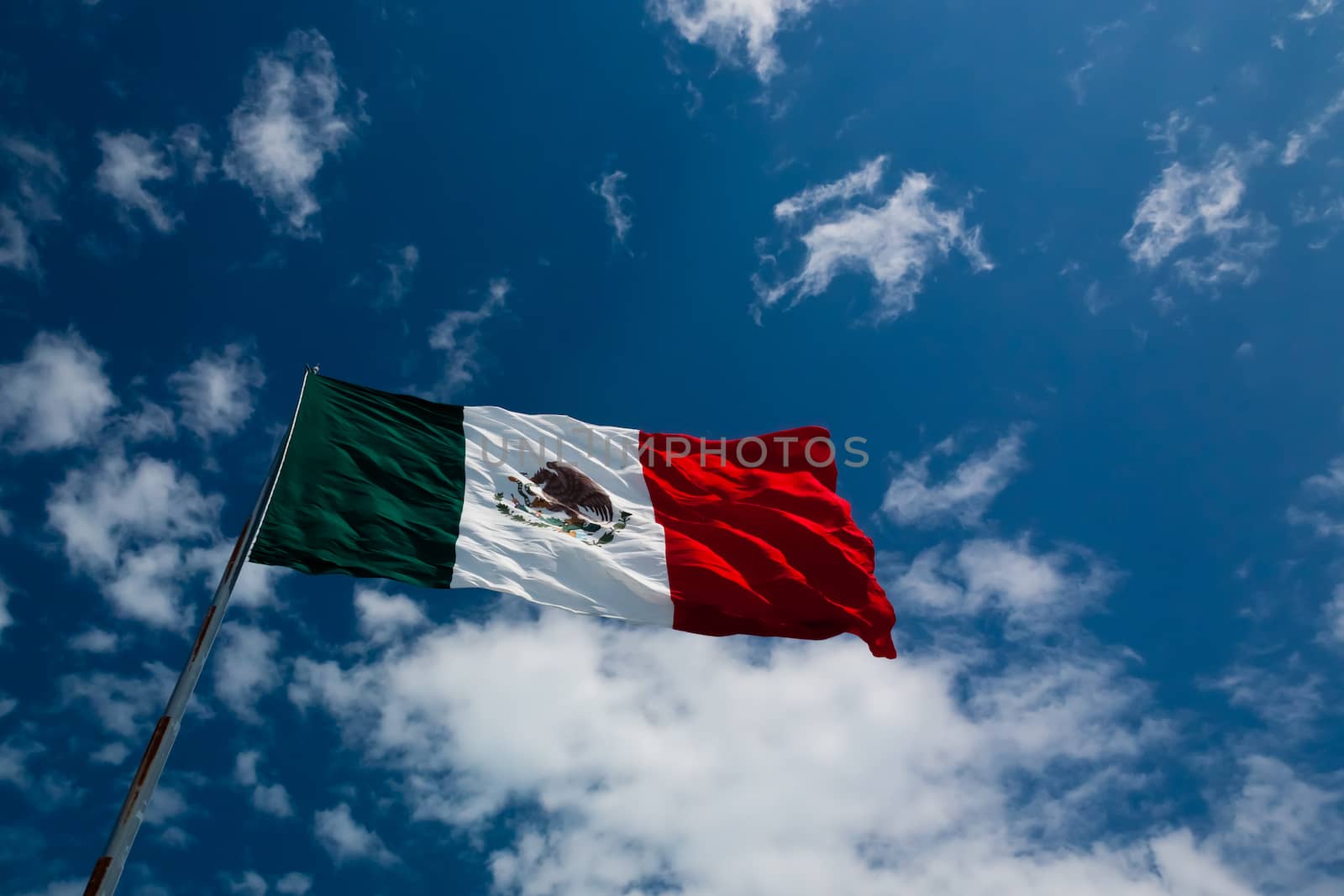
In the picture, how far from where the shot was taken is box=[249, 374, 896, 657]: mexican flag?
50.7 feet

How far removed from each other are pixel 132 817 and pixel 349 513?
235 inches

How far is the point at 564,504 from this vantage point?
1881 centimetres

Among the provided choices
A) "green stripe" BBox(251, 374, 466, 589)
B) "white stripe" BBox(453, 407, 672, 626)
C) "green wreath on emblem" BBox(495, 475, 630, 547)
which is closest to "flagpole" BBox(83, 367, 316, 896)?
"green stripe" BBox(251, 374, 466, 589)

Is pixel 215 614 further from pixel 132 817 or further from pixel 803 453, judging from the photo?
pixel 803 453

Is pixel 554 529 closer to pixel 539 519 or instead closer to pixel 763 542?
pixel 539 519

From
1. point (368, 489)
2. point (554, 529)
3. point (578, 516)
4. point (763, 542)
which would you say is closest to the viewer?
point (368, 489)

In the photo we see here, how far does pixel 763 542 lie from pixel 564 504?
370 centimetres

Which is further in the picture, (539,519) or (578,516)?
(578,516)

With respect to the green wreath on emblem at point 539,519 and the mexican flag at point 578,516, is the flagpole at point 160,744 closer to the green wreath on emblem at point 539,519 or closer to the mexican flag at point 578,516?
the mexican flag at point 578,516

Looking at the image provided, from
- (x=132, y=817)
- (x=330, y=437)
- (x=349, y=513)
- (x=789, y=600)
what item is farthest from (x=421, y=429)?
(x=132, y=817)

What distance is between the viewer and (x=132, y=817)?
32.7ft

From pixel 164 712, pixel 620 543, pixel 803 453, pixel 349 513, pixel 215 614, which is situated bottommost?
pixel 164 712

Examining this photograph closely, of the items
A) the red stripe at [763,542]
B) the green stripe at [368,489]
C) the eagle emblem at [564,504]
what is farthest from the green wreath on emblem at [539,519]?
the red stripe at [763,542]

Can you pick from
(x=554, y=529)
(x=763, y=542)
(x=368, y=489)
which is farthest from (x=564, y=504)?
(x=368, y=489)
